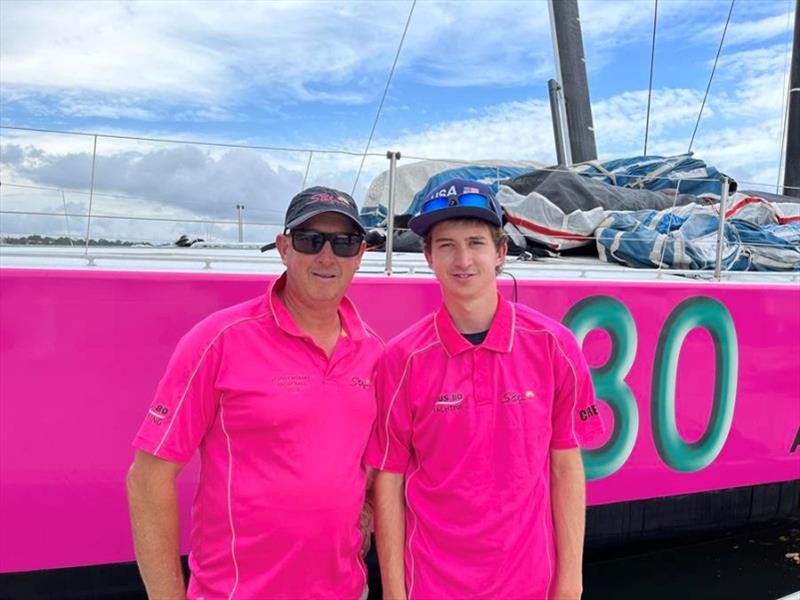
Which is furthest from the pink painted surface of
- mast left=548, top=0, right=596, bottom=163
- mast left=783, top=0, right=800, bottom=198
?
mast left=783, top=0, right=800, bottom=198

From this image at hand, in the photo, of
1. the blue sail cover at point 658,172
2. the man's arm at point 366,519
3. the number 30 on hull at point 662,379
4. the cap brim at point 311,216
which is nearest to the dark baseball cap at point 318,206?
the cap brim at point 311,216

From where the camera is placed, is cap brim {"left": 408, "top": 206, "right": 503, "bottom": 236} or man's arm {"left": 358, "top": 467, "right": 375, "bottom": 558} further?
man's arm {"left": 358, "top": 467, "right": 375, "bottom": 558}

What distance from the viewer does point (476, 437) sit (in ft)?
5.18

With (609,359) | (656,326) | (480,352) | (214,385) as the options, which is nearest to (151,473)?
(214,385)

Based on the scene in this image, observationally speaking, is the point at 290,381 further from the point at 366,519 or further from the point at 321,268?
the point at 366,519

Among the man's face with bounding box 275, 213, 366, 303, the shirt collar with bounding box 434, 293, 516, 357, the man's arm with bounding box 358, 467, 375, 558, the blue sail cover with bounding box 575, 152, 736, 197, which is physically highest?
the blue sail cover with bounding box 575, 152, 736, 197

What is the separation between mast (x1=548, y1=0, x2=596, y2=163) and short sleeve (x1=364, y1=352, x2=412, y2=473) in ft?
16.2

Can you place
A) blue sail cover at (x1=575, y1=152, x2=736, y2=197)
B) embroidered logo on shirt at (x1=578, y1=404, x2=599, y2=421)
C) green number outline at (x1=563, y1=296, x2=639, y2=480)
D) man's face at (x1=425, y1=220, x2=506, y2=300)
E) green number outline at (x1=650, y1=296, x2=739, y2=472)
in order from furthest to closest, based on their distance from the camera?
1. blue sail cover at (x1=575, y1=152, x2=736, y2=197)
2. green number outline at (x1=650, y1=296, x2=739, y2=472)
3. green number outline at (x1=563, y1=296, x2=639, y2=480)
4. embroidered logo on shirt at (x1=578, y1=404, x2=599, y2=421)
5. man's face at (x1=425, y1=220, x2=506, y2=300)

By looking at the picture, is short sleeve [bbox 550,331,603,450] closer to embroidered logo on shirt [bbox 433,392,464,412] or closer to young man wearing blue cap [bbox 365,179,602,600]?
young man wearing blue cap [bbox 365,179,602,600]

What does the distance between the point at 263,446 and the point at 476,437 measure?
19.6 inches

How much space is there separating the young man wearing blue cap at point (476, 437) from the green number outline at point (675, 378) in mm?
2038

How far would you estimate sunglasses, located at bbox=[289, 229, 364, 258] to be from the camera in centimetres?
165

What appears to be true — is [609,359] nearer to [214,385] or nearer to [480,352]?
[480,352]

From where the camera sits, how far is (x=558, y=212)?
407cm
